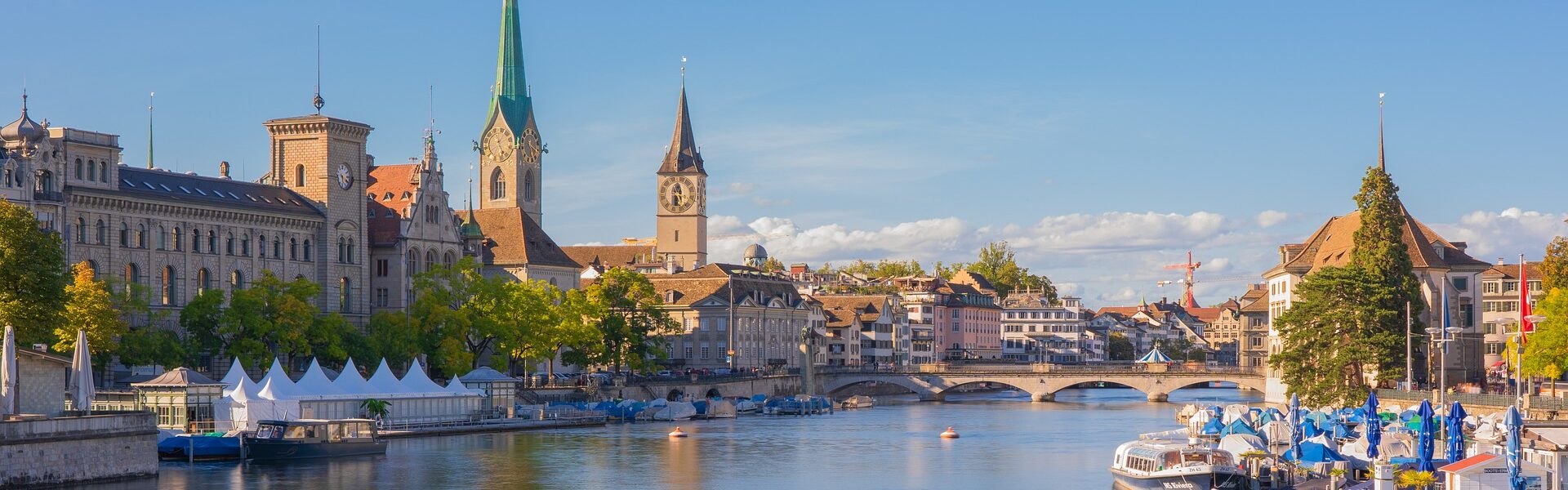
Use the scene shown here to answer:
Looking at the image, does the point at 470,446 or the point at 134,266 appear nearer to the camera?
the point at 470,446

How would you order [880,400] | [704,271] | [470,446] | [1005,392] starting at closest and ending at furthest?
[470,446], [880,400], [704,271], [1005,392]

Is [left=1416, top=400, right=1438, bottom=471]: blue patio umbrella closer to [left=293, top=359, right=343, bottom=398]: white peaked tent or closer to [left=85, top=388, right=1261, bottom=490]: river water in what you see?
[left=85, top=388, right=1261, bottom=490]: river water

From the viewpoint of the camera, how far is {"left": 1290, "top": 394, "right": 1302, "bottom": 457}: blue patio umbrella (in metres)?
60.7

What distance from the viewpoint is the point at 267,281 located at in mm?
94062

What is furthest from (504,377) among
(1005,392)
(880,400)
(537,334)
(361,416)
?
(1005,392)

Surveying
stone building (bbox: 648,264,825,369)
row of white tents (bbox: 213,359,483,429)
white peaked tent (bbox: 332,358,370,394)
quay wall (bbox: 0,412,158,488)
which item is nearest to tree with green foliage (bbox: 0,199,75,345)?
quay wall (bbox: 0,412,158,488)

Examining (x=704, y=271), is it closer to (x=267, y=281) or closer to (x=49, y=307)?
(x=267, y=281)

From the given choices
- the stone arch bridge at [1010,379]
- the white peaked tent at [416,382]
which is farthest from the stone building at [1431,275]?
the white peaked tent at [416,382]

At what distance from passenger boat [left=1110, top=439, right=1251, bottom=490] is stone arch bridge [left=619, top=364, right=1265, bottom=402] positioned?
67.4m

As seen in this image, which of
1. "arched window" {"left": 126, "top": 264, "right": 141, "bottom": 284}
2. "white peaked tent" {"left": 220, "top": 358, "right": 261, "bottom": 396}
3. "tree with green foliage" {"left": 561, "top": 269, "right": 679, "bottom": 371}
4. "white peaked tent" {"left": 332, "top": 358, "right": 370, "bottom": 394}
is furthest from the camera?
"tree with green foliage" {"left": 561, "top": 269, "right": 679, "bottom": 371}

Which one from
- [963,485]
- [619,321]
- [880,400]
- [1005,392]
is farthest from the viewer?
[1005,392]

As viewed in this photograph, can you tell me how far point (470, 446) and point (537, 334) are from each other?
26.2 meters

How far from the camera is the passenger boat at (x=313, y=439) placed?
71.2m

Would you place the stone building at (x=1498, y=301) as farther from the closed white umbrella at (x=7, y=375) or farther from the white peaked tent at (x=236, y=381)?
the closed white umbrella at (x=7, y=375)
